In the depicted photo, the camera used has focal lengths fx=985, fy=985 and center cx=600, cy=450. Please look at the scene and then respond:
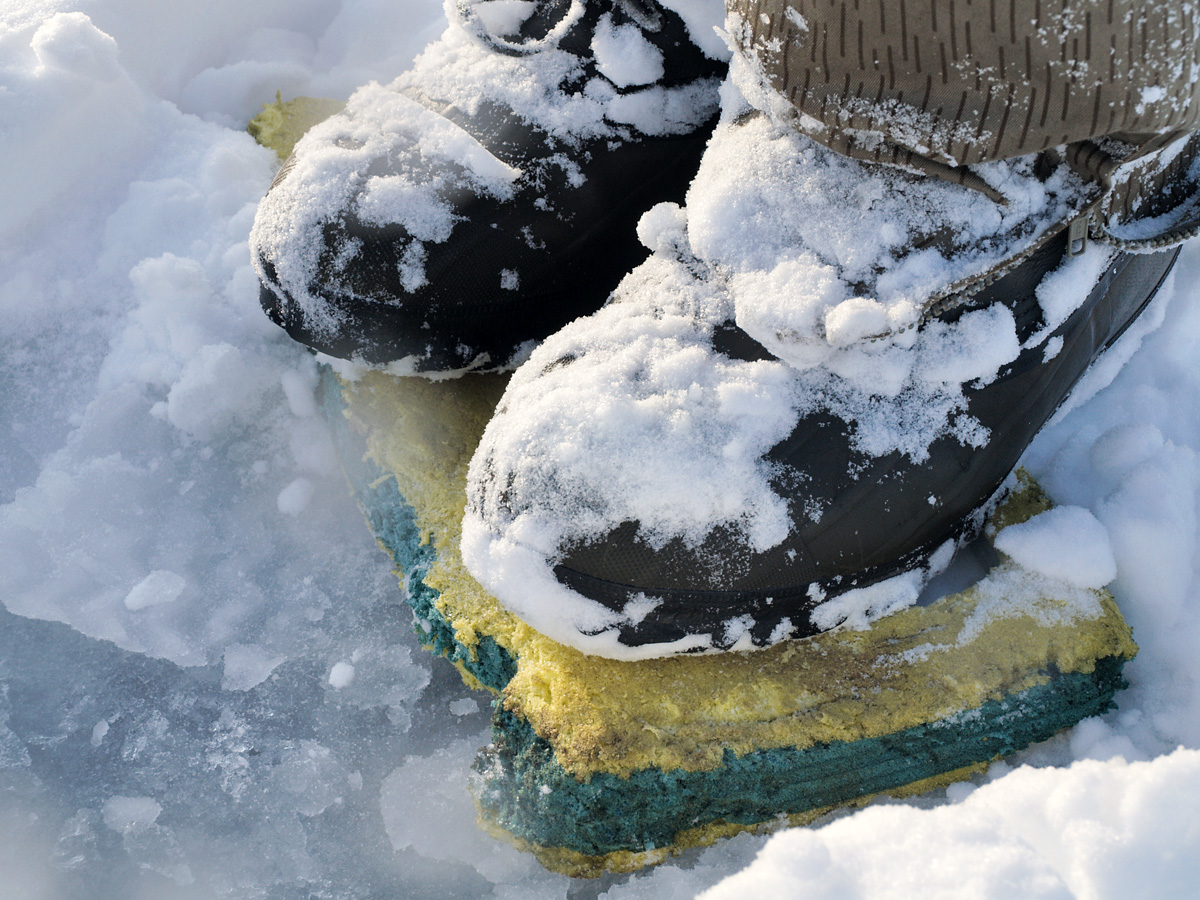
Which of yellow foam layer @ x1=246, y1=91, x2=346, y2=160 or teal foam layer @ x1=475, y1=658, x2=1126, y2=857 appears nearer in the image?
teal foam layer @ x1=475, y1=658, x2=1126, y2=857

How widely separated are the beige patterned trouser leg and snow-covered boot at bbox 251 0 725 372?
314mm

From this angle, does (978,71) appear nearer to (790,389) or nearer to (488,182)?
(790,389)

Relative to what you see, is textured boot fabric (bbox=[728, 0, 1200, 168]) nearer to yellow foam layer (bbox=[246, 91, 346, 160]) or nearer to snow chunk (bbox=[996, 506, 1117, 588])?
snow chunk (bbox=[996, 506, 1117, 588])

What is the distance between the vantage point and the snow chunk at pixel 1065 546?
3.06 ft

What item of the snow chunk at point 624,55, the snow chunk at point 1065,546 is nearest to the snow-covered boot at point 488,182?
the snow chunk at point 624,55

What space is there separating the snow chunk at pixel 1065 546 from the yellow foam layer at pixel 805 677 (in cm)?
2

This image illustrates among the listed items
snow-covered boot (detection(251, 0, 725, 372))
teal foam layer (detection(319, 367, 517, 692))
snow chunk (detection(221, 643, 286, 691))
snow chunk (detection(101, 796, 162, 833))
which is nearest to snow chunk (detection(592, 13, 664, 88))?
snow-covered boot (detection(251, 0, 725, 372))

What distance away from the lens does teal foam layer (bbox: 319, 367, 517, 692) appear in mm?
987

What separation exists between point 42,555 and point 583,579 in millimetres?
731

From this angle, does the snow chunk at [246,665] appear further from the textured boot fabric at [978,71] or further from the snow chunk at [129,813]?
the textured boot fabric at [978,71]

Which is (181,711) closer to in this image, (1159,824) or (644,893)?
(644,893)

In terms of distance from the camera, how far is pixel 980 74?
2.27ft

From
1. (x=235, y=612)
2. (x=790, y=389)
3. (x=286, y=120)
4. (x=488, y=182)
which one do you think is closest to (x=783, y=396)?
(x=790, y=389)

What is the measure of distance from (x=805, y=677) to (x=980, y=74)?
0.53 m
